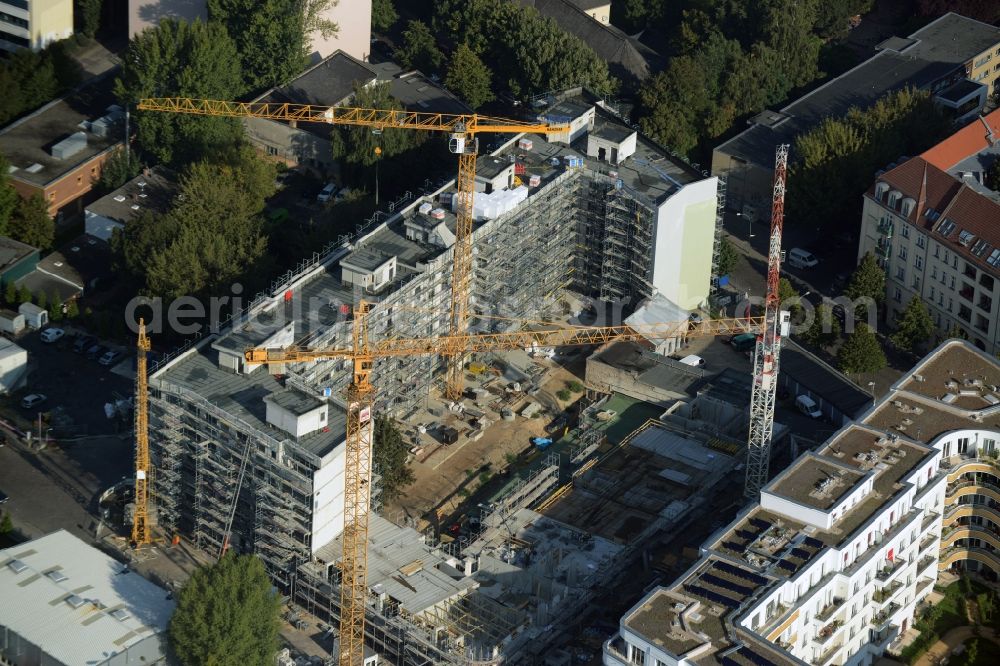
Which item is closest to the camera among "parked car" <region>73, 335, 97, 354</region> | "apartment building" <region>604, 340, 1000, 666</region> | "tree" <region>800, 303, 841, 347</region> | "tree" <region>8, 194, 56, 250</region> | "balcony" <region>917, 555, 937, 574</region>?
"apartment building" <region>604, 340, 1000, 666</region>

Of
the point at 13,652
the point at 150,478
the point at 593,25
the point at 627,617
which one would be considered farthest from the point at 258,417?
the point at 593,25

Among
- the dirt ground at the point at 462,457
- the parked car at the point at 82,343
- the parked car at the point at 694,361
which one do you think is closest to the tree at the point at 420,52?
the dirt ground at the point at 462,457

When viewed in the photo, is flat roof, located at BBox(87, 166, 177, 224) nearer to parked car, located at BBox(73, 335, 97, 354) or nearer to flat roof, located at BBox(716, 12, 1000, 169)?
parked car, located at BBox(73, 335, 97, 354)

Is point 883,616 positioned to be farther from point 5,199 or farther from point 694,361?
point 5,199

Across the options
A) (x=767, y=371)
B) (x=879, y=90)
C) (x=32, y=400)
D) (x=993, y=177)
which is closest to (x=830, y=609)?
(x=767, y=371)

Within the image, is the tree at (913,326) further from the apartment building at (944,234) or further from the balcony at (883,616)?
the balcony at (883,616)

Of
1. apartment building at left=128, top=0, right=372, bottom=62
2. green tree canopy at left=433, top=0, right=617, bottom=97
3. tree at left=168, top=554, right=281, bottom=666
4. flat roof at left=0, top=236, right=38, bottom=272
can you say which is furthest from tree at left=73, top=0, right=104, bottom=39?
tree at left=168, top=554, right=281, bottom=666

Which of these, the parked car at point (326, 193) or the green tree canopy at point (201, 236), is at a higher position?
the green tree canopy at point (201, 236)
